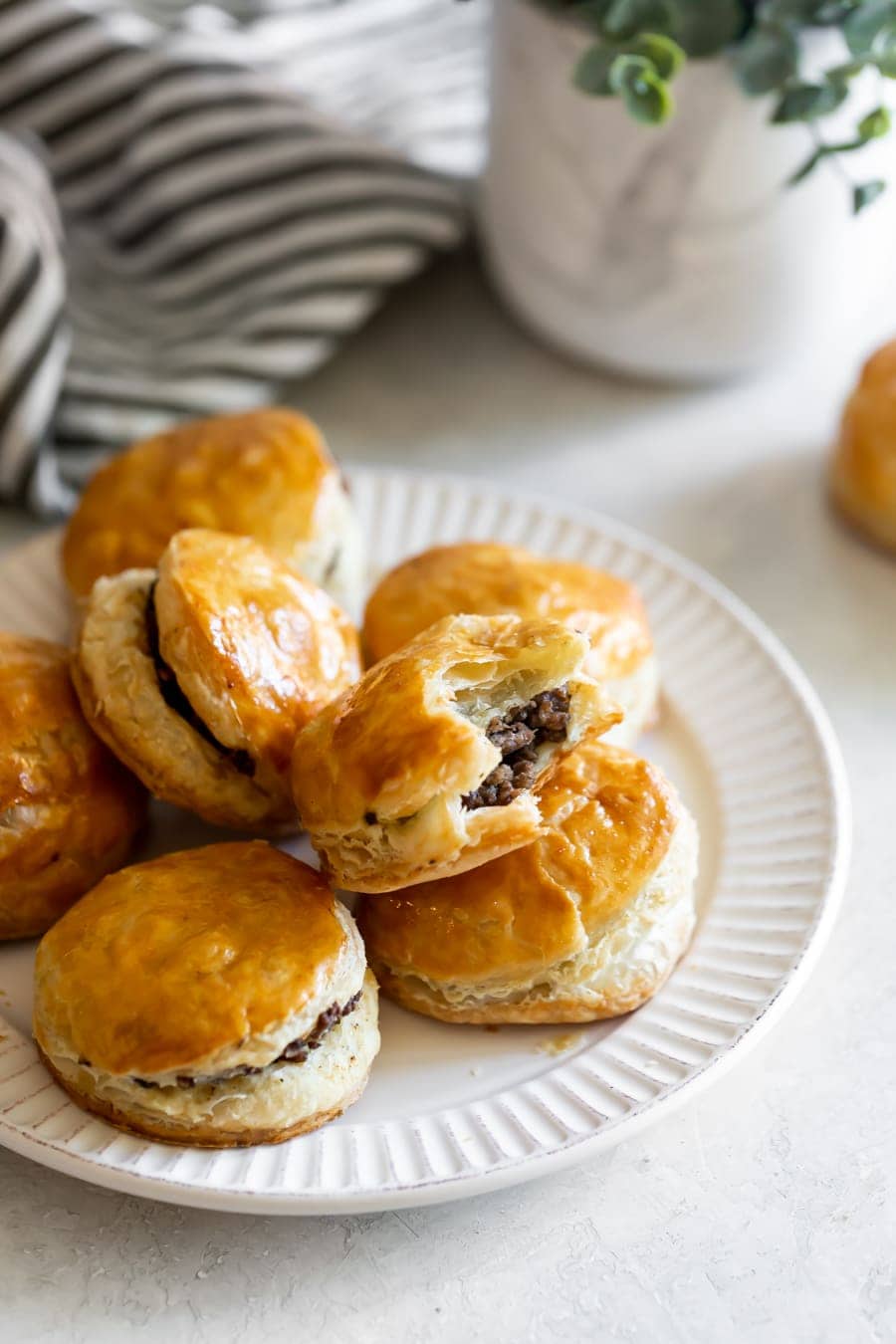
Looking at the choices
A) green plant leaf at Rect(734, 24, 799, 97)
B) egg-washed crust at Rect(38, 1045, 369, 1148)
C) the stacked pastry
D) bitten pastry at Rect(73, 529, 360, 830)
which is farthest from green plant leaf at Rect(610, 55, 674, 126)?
egg-washed crust at Rect(38, 1045, 369, 1148)

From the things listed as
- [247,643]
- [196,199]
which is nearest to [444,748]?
[247,643]

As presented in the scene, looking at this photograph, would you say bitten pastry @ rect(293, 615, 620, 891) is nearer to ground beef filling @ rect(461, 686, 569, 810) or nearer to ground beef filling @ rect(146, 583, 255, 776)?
ground beef filling @ rect(461, 686, 569, 810)

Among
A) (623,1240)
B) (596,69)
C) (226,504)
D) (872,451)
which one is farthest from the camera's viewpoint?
(872,451)

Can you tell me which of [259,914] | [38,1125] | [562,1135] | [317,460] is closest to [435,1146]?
[562,1135]

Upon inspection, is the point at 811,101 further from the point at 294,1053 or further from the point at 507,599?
the point at 294,1053

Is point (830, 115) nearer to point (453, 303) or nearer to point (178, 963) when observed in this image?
point (453, 303)

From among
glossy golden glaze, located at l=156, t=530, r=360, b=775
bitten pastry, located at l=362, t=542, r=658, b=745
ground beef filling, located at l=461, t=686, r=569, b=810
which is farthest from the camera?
bitten pastry, located at l=362, t=542, r=658, b=745
